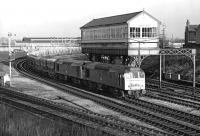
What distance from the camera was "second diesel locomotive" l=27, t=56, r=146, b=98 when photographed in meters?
32.5

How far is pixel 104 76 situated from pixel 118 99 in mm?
3616

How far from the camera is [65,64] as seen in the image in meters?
47.1

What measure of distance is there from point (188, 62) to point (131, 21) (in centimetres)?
1649

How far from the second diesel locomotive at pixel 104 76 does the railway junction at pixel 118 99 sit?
0.56 meters

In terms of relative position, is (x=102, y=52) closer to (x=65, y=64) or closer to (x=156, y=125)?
(x=65, y=64)

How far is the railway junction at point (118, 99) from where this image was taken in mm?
22297

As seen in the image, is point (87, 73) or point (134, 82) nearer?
point (134, 82)

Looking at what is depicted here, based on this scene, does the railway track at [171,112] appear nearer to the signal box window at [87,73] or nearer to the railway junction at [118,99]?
the railway junction at [118,99]

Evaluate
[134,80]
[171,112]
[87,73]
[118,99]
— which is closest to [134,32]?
[87,73]

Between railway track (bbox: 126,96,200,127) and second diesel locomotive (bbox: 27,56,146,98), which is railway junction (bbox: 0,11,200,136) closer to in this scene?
railway track (bbox: 126,96,200,127)

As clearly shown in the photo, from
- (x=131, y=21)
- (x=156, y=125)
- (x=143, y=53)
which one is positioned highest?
(x=131, y=21)

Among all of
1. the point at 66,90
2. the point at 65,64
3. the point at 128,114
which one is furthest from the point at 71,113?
the point at 65,64

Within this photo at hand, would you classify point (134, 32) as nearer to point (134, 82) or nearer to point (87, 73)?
point (87, 73)

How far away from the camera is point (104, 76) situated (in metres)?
35.7
